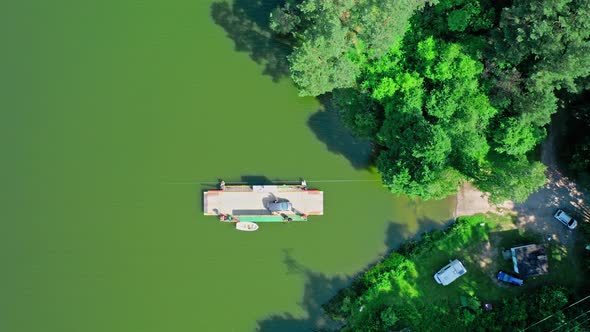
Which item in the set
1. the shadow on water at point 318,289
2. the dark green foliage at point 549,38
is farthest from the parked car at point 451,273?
the dark green foliage at point 549,38

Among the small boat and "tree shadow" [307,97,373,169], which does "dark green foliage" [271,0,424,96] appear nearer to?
"tree shadow" [307,97,373,169]

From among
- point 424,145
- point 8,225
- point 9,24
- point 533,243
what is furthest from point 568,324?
point 9,24

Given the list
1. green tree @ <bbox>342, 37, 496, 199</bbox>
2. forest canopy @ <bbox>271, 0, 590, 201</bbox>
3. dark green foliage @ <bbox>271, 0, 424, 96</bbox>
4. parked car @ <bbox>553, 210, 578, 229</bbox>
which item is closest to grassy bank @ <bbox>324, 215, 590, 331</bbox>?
parked car @ <bbox>553, 210, 578, 229</bbox>

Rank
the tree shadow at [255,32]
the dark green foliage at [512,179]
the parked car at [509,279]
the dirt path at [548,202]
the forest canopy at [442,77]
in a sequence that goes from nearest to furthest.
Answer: the forest canopy at [442,77], the dark green foliage at [512,179], the parked car at [509,279], the dirt path at [548,202], the tree shadow at [255,32]

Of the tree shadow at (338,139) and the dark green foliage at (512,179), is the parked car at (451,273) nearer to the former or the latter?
the dark green foliage at (512,179)

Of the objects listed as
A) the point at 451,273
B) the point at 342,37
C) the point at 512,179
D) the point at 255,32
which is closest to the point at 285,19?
the point at 255,32

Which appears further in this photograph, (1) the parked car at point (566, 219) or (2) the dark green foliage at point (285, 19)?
(1) the parked car at point (566, 219)

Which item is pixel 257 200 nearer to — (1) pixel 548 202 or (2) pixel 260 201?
(2) pixel 260 201
